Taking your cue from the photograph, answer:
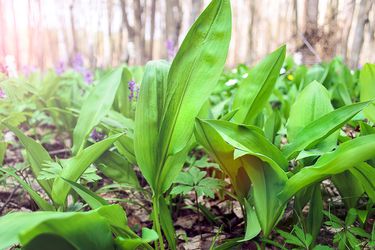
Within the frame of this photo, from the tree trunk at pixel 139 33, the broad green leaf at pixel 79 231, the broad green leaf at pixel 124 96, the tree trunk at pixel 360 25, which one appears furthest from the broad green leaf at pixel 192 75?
the tree trunk at pixel 139 33

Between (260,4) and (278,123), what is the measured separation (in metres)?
13.6

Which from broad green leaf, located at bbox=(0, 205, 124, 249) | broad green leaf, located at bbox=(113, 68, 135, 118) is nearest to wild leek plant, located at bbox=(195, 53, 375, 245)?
broad green leaf, located at bbox=(0, 205, 124, 249)

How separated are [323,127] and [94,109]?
2.53ft

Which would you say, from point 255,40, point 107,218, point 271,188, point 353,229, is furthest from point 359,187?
point 255,40

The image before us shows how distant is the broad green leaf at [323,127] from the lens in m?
0.95

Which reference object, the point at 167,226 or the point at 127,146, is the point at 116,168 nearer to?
the point at 127,146

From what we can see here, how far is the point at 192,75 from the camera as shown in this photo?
3.38 ft

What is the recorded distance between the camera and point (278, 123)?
56.6 inches

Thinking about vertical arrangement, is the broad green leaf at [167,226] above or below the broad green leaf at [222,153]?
below

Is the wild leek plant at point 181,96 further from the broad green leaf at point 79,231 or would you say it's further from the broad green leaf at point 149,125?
the broad green leaf at point 79,231

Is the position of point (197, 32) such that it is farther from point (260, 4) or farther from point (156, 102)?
point (260, 4)

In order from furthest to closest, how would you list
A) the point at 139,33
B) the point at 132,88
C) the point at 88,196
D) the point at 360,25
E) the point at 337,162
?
the point at 139,33 < the point at 360,25 < the point at 132,88 < the point at 88,196 < the point at 337,162

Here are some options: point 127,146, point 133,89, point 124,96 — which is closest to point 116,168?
point 127,146

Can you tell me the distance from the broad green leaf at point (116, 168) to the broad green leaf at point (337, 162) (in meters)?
0.55
